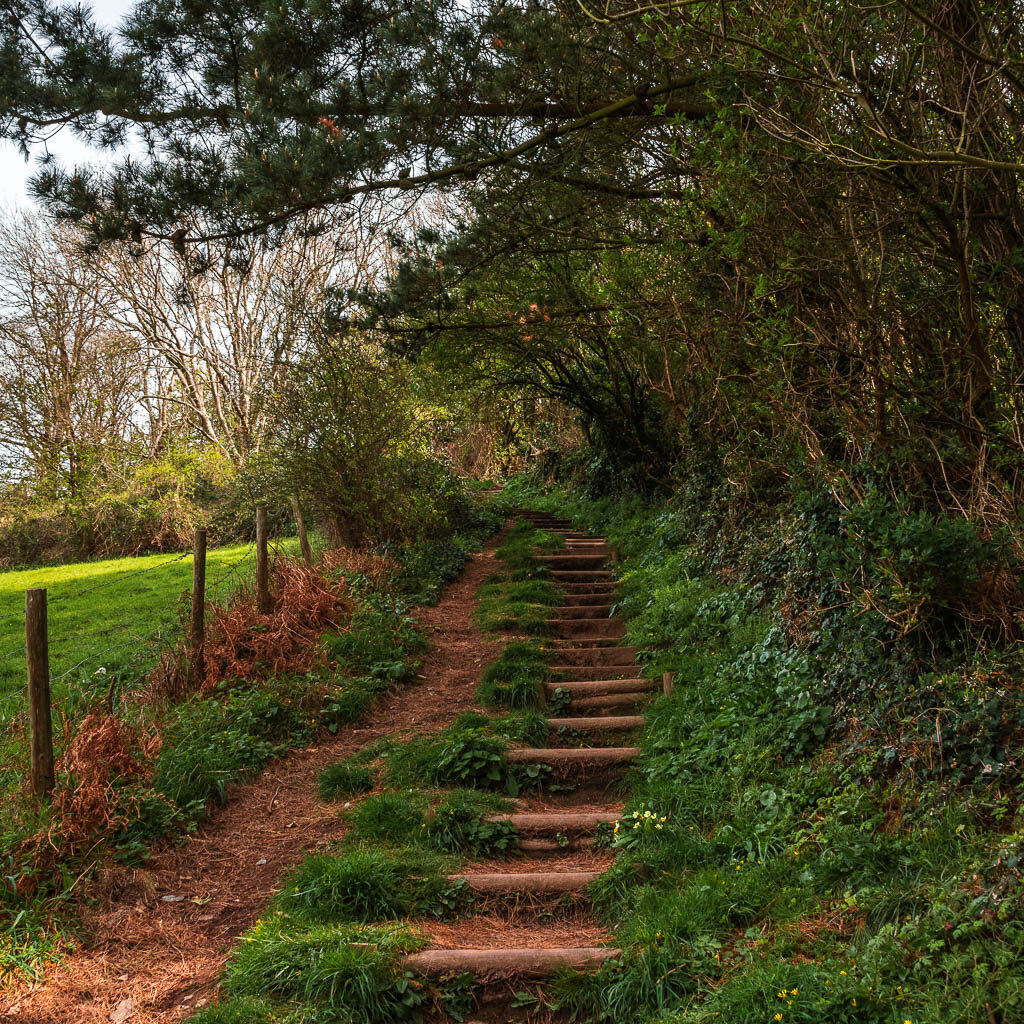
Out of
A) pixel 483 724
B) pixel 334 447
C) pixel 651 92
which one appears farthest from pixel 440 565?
pixel 651 92

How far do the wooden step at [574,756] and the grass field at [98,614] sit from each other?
3.37 metres

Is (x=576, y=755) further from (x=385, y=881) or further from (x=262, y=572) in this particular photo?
(x=262, y=572)

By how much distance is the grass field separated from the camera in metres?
7.98

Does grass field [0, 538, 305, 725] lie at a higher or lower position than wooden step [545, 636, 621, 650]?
higher

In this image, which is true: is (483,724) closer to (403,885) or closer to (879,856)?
(403,885)

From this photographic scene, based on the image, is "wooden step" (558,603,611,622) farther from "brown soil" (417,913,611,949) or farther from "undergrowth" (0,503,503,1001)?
"brown soil" (417,913,611,949)

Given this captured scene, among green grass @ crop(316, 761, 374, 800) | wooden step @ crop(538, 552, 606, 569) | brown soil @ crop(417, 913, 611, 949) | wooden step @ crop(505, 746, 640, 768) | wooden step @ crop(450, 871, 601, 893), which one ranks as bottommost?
brown soil @ crop(417, 913, 611, 949)

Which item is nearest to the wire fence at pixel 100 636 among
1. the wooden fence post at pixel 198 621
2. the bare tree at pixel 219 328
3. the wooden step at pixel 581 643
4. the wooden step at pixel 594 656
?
the wooden fence post at pixel 198 621

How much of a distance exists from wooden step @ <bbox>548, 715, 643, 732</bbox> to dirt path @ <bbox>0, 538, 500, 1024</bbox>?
1103 mm

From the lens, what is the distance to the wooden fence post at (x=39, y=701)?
497cm

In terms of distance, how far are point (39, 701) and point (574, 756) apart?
3777 mm

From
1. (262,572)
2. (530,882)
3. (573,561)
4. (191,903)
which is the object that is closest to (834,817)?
(530,882)

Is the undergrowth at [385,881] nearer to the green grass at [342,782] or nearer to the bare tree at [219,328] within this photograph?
the green grass at [342,782]

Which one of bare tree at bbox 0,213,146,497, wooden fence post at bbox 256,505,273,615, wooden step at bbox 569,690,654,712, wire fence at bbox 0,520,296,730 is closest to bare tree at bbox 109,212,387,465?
bare tree at bbox 0,213,146,497
